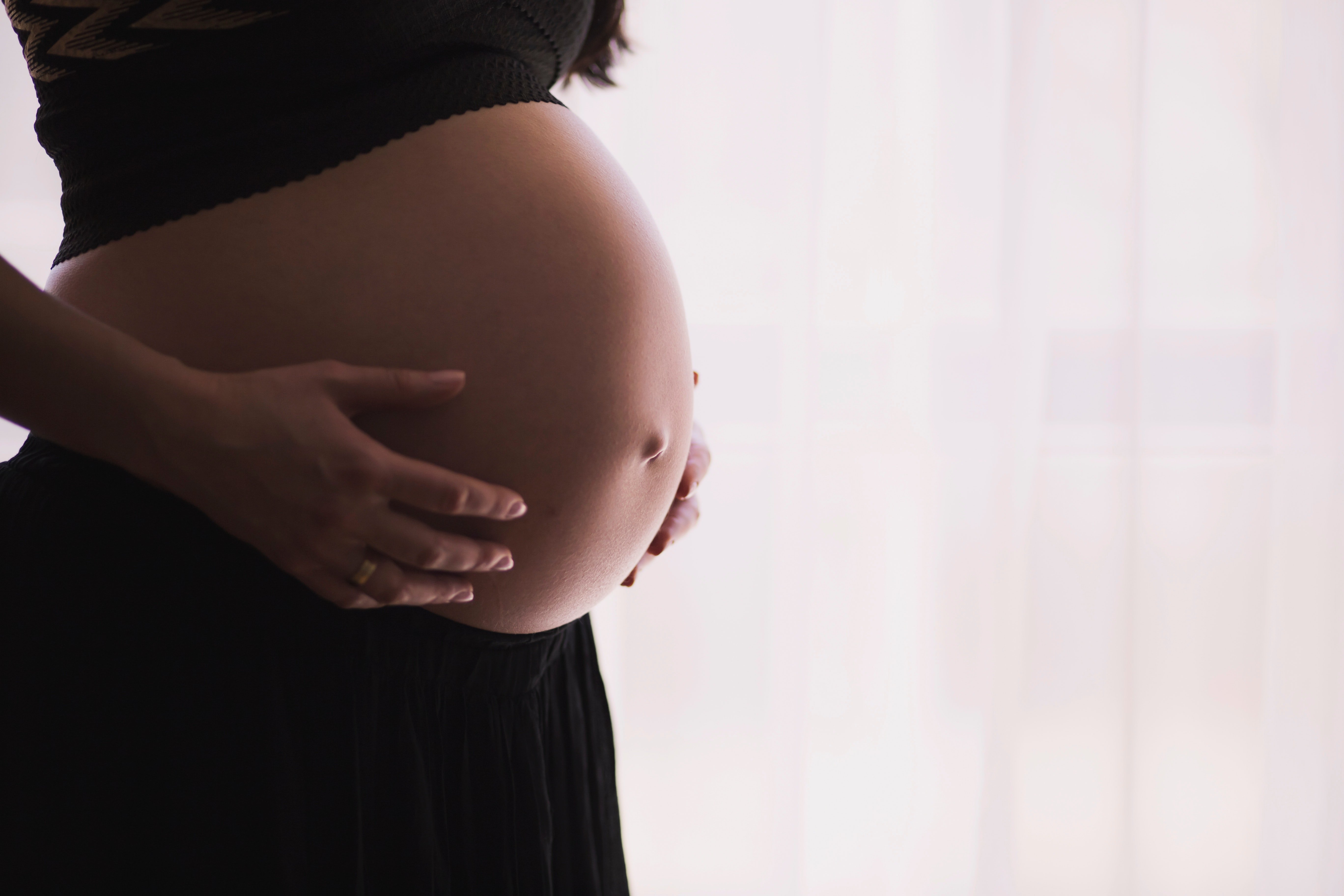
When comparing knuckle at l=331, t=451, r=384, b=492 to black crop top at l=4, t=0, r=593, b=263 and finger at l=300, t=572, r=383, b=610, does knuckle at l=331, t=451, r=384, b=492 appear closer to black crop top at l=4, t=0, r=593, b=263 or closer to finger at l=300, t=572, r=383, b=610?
finger at l=300, t=572, r=383, b=610

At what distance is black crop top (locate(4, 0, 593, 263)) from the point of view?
1.51 feet

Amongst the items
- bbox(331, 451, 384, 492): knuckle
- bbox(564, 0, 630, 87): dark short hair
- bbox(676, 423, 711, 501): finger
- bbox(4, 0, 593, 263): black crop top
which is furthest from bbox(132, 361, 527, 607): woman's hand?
bbox(564, 0, 630, 87): dark short hair

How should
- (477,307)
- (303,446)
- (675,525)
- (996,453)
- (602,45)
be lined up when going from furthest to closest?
(996,453) < (602,45) < (675,525) < (477,307) < (303,446)

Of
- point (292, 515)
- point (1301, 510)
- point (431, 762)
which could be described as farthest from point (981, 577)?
point (292, 515)

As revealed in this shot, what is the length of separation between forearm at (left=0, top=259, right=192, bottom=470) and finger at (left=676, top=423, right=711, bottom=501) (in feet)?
1.19

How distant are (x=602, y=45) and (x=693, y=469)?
17.2 inches

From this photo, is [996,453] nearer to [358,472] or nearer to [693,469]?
[693,469]

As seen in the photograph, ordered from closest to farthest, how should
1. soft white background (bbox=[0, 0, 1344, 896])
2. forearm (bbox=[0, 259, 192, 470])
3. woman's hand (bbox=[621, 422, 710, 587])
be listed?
1. forearm (bbox=[0, 259, 192, 470])
2. woman's hand (bbox=[621, 422, 710, 587])
3. soft white background (bbox=[0, 0, 1344, 896])

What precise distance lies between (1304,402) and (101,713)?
1741 mm

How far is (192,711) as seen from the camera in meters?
0.43

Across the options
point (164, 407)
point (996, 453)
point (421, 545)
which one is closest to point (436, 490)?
point (421, 545)

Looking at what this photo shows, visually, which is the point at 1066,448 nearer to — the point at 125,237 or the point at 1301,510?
the point at 1301,510

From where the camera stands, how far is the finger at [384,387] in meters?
0.39

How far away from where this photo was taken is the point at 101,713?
1.36 ft
